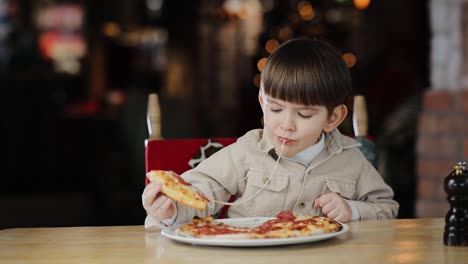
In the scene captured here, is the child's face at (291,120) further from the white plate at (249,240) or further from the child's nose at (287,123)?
the white plate at (249,240)

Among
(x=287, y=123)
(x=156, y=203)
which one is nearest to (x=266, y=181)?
(x=287, y=123)

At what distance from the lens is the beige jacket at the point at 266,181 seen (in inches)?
67.4

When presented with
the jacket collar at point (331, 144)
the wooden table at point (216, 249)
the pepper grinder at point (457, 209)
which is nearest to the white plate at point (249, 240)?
the wooden table at point (216, 249)

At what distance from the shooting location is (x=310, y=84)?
159cm

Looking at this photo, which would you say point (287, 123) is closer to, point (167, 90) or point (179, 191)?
point (179, 191)


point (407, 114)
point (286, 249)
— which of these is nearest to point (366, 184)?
point (286, 249)

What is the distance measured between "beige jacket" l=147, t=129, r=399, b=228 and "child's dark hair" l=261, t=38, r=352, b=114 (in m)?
0.16

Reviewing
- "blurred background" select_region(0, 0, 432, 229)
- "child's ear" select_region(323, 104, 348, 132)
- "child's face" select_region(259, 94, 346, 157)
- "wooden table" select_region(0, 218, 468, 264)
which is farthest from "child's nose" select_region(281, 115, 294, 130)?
"blurred background" select_region(0, 0, 432, 229)

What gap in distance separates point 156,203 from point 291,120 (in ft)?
1.02

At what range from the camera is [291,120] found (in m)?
1.58

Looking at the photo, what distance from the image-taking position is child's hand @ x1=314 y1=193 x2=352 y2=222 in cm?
166

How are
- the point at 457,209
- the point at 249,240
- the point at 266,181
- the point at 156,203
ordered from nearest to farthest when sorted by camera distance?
1. the point at 249,240
2. the point at 457,209
3. the point at 156,203
4. the point at 266,181

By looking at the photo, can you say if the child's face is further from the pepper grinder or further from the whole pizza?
the pepper grinder

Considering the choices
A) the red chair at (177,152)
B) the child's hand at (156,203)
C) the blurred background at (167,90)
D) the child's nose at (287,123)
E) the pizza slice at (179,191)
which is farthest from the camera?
the blurred background at (167,90)
